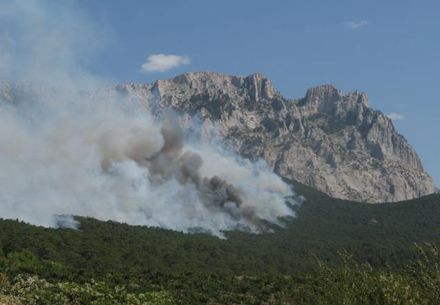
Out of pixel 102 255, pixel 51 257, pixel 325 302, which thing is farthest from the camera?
pixel 102 255

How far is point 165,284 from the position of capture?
11850cm

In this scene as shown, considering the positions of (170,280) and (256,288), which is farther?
(256,288)

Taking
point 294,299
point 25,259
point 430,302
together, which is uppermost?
point 25,259

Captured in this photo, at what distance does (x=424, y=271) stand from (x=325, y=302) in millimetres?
5538

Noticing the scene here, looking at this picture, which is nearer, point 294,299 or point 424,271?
point 424,271

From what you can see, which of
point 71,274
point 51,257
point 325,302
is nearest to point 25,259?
point 51,257

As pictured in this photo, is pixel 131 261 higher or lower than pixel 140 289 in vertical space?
higher

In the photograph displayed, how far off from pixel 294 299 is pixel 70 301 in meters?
43.4

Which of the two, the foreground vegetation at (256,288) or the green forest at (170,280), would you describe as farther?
the green forest at (170,280)

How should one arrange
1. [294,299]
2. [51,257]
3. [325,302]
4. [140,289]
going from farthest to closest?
[51,257], [294,299], [140,289], [325,302]

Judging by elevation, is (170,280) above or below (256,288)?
above

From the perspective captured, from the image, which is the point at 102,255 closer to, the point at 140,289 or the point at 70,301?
the point at 140,289

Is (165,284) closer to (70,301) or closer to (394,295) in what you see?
(70,301)

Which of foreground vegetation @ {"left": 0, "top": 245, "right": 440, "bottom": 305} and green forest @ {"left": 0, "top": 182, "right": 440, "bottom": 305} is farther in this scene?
green forest @ {"left": 0, "top": 182, "right": 440, "bottom": 305}
